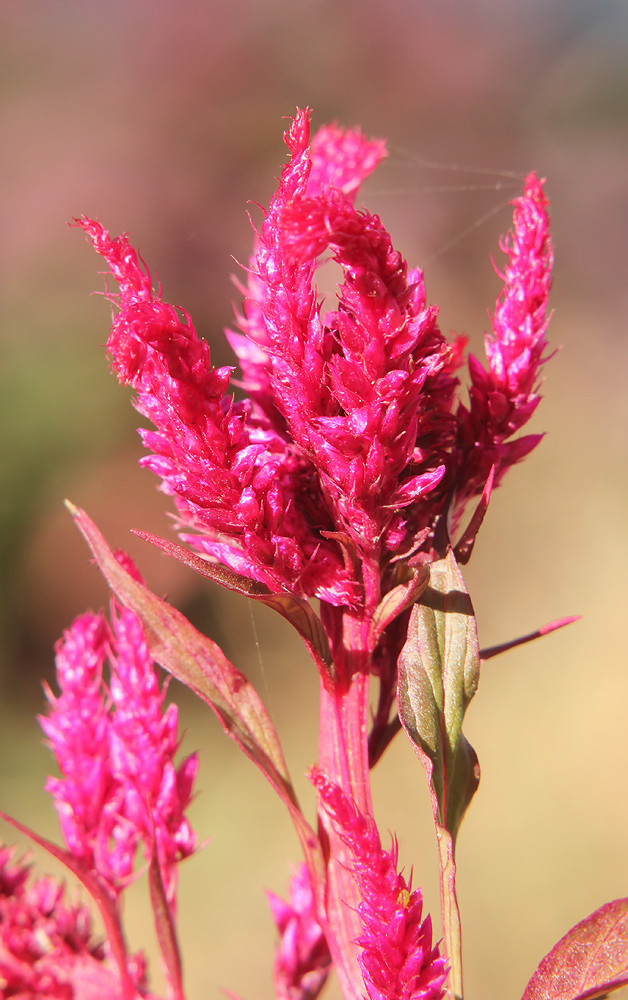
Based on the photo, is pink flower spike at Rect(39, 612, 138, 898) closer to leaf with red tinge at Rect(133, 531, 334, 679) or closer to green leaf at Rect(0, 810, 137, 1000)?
green leaf at Rect(0, 810, 137, 1000)

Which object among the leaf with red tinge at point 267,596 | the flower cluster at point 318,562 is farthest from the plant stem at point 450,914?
the leaf with red tinge at point 267,596

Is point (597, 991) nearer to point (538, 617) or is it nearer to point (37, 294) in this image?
point (538, 617)

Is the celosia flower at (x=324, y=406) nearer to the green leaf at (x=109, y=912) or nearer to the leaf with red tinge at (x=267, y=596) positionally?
the leaf with red tinge at (x=267, y=596)

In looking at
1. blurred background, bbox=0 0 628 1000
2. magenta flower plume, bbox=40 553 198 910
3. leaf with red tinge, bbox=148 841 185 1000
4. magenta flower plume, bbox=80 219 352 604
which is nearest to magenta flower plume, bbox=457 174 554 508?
magenta flower plume, bbox=80 219 352 604

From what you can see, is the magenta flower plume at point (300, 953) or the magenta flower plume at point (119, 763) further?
the magenta flower plume at point (300, 953)

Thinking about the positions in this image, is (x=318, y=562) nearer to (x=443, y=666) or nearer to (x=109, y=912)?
(x=443, y=666)

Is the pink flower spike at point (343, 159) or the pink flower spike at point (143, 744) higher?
the pink flower spike at point (343, 159)
